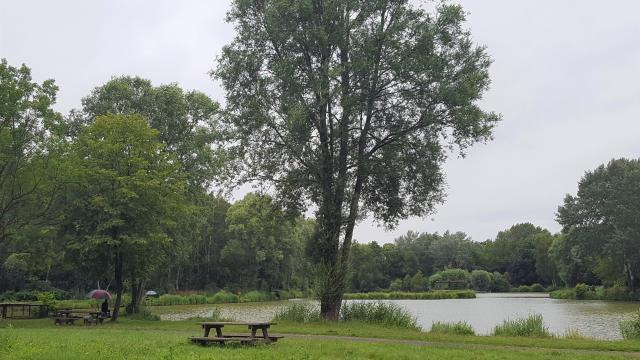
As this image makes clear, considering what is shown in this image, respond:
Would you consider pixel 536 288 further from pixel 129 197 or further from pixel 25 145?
pixel 25 145

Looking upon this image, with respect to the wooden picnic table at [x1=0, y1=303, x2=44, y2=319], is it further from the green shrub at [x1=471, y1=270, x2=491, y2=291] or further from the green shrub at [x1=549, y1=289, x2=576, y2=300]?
the green shrub at [x1=471, y1=270, x2=491, y2=291]

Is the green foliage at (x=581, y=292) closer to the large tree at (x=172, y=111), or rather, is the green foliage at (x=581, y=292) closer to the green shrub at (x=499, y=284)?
the green shrub at (x=499, y=284)

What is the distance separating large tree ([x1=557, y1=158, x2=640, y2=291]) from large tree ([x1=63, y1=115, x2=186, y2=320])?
1944 inches

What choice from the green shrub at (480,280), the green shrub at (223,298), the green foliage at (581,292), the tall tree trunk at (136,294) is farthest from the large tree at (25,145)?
the green shrub at (480,280)

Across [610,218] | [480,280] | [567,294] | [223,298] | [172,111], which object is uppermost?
[172,111]

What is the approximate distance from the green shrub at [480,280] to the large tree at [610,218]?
3178cm

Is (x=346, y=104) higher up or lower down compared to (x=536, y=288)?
higher up

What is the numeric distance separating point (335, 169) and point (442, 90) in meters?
5.93

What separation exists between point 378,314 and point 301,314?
3251 mm

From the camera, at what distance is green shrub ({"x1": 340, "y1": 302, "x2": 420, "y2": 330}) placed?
22.1 m

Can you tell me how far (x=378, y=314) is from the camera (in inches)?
898

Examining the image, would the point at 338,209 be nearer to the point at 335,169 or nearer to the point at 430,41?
the point at 335,169

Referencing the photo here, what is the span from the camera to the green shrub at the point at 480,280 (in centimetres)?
9812

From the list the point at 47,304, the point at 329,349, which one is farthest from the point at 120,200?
the point at 329,349
